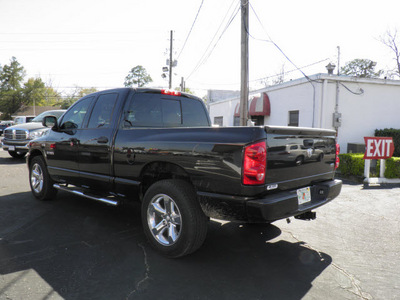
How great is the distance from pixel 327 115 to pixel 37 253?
12.3 meters

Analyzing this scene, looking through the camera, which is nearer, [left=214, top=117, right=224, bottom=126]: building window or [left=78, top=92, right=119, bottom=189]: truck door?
[left=78, top=92, right=119, bottom=189]: truck door

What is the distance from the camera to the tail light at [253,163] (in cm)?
284

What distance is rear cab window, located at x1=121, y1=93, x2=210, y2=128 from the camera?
165 inches

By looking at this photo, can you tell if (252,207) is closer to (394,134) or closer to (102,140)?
(102,140)

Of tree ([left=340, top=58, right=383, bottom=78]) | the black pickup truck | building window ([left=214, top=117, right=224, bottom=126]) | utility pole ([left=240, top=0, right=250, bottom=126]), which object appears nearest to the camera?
the black pickup truck

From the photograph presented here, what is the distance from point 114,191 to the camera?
13.7ft

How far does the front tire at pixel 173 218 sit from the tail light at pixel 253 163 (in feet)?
2.19

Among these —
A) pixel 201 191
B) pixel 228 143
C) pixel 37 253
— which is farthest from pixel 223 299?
pixel 37 253

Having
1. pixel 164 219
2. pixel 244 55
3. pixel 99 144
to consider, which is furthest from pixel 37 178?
pixel 244 55

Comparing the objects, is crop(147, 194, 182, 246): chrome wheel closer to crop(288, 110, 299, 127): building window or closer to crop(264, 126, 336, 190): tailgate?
crop(264, 126, 336, 190): tailgate

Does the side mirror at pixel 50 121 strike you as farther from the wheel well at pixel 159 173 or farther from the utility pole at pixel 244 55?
the utility pole at pixel 244 55

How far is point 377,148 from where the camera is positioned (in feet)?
27.9

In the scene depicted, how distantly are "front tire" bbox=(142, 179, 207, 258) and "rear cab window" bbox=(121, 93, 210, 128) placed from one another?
1.14m

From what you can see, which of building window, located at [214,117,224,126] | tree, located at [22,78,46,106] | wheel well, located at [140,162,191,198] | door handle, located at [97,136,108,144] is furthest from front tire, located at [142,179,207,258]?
tree, located at [22,78,46,106]
